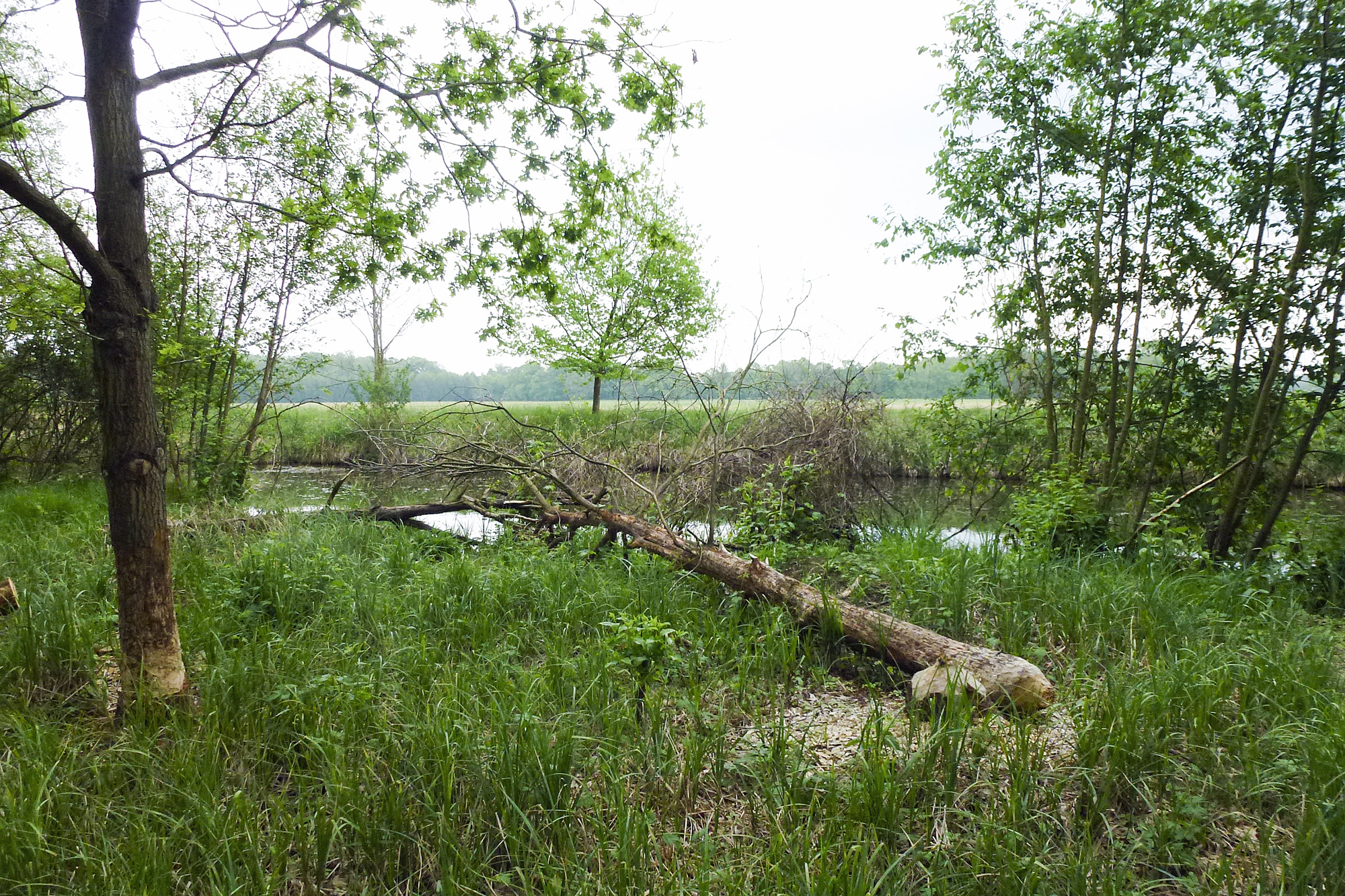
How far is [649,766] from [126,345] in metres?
2.76

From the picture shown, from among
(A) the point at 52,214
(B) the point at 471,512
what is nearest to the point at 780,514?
(B) the point at 471,512

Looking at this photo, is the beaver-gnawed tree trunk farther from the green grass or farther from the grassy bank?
the grassy bank

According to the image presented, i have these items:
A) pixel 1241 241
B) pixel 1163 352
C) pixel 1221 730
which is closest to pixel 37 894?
pixel 1221 730

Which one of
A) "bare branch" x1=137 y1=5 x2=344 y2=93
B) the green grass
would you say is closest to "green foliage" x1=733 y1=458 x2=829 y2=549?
the green grass

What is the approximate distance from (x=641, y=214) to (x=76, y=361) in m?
14.1

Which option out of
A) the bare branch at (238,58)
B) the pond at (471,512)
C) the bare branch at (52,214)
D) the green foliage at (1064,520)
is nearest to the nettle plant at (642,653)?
the pond at (471,512)

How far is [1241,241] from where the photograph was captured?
19.5ft

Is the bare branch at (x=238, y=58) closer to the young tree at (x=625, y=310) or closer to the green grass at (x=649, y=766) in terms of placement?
the green grass at (x=649, y=766)

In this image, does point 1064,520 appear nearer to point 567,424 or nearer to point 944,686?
point 944,686

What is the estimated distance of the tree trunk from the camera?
2.73 meters

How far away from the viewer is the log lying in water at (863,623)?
10.2ft

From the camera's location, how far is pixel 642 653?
3.17m

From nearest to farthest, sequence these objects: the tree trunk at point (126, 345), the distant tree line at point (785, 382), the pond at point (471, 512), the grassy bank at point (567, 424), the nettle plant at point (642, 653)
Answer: the tree trunk at point (126, 345) < the nettle plant at point (642, 653) < the distant tree line at point (785, 382) < the pond at point (471, 512) < the grassy bank at point (567, 424)

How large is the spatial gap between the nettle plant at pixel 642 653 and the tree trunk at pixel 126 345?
2.01 m
